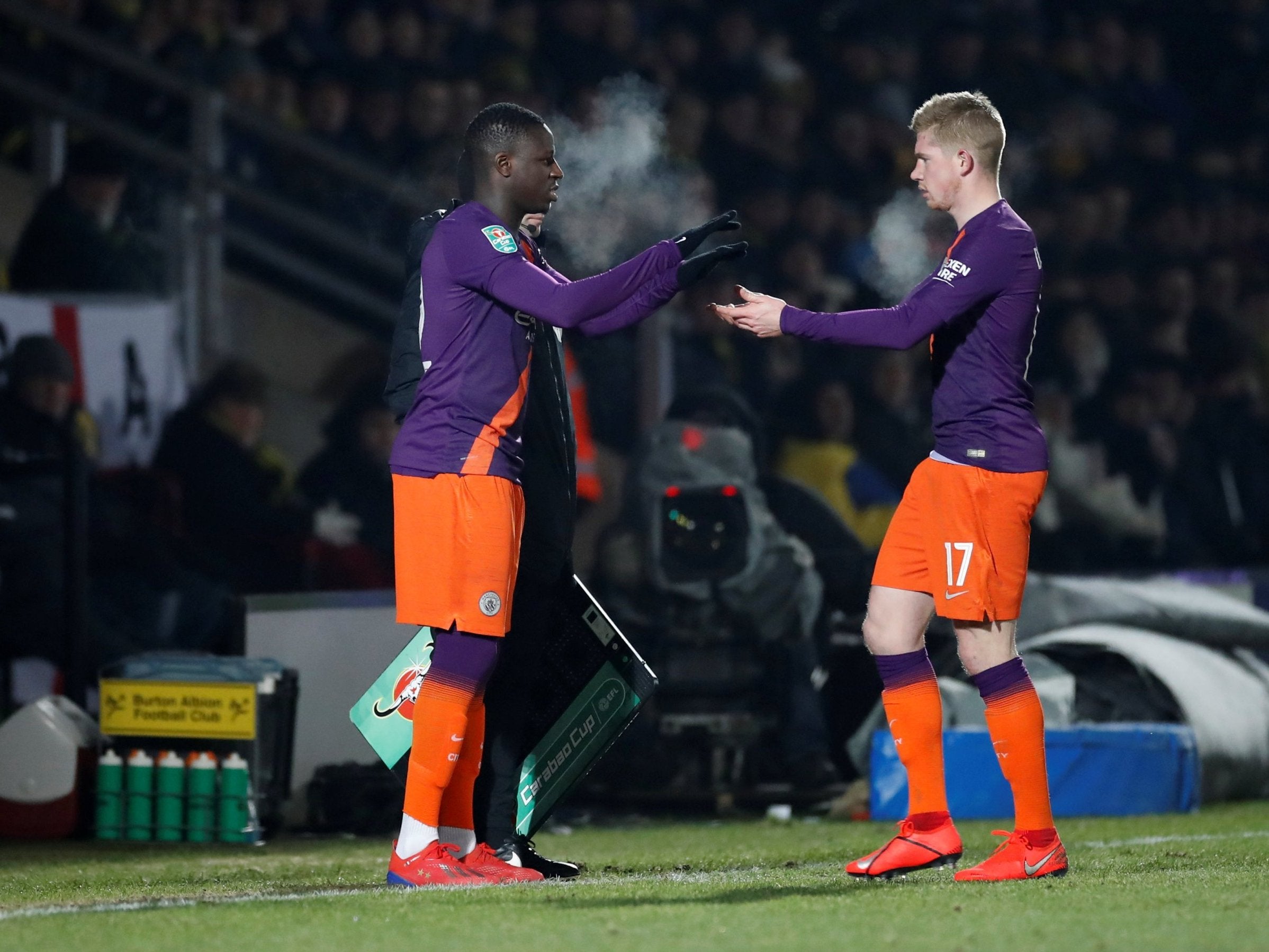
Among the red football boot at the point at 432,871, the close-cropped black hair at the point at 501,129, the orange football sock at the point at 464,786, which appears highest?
the close-cropped black hair at the point at 501,129

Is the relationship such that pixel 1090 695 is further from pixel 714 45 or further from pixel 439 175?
pixel 714 45

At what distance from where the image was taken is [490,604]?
15.1ft

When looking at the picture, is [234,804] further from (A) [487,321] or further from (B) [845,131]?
(B) [845,131]

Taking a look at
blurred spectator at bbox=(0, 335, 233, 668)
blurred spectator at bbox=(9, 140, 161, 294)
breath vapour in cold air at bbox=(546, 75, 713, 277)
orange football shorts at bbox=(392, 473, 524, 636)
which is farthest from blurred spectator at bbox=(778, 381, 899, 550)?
orange football shorts at bbox=(392, 473, 524, 636)

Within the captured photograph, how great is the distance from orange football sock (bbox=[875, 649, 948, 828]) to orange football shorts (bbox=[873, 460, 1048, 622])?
162 mm

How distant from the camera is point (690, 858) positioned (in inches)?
220

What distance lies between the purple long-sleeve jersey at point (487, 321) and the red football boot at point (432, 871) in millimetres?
872

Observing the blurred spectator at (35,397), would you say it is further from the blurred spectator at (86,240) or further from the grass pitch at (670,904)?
the grass pitch at (670,904)

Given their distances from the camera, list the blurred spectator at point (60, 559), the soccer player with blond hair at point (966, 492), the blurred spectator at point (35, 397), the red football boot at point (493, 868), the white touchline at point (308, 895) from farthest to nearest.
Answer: the blurred spectator at point (35, 397) < the blurred spectator at point (60, 559) < the red football boot at point (493, 868) < the soccer player with blond hair at point (966, 492) < the white touchline at point (308, 895)

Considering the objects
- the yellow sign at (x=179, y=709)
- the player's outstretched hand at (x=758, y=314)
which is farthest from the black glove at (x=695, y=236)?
the yellow sign at (x=179, y=709)

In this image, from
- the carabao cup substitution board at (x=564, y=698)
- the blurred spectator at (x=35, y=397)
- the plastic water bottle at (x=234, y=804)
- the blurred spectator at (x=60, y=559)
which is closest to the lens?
the carabao cup substitution board at (x=564, y=698)

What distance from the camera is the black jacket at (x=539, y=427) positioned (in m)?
5.04

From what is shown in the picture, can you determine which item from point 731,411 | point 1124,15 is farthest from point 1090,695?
point 1124,15

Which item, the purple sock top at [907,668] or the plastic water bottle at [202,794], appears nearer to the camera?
the purple sock top at [907,668]
